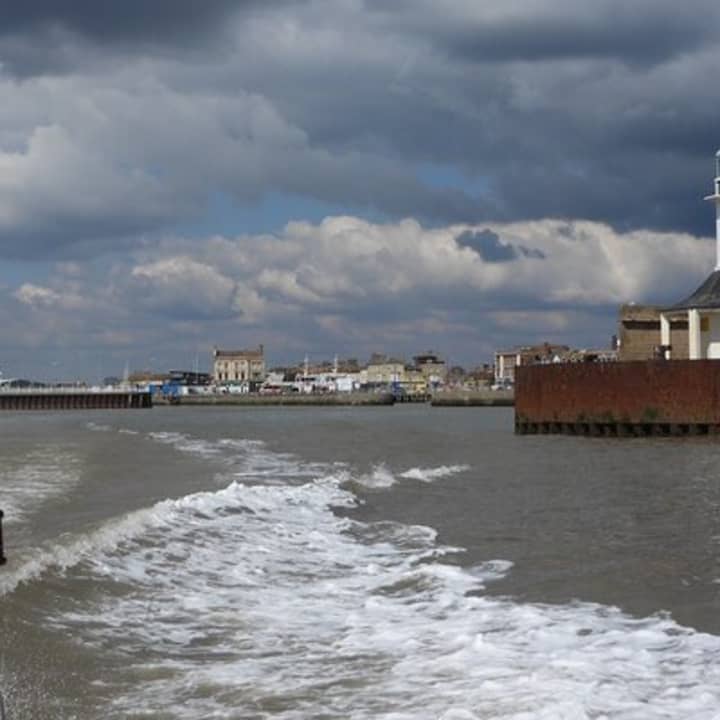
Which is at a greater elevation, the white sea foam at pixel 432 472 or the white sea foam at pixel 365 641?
the white sea foam at pixel 432 472

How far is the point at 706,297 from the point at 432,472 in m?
23.9

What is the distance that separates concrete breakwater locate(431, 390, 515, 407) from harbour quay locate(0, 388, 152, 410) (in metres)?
39.6

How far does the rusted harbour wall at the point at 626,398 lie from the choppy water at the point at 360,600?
17558 mm

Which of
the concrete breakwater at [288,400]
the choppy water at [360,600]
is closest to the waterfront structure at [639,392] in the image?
the choppy water at [360,600]

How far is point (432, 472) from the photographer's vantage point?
28516 mm

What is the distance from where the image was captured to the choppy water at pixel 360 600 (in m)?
7.77

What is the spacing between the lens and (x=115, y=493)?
72.4 feet

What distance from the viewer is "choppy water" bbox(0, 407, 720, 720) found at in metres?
7.77

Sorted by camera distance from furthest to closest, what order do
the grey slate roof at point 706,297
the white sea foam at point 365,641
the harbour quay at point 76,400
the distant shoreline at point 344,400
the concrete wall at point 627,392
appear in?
1. the harbour quay at point 76,400
2. the distant shoreline at point 344,400
3. the grey slate roof at point 706,297
4. the concrete wall at point 627,392
5. the white sea foam at point 365,641

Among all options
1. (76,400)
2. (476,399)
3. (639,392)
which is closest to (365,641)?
(639,392)

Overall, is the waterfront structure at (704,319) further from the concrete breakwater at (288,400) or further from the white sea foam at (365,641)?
the concrete breakwater at (288,400)

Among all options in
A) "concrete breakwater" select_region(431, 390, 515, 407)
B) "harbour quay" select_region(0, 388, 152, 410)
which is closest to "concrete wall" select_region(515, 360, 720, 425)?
"concrete breakwater" select_region(431, 390, 515, 407)

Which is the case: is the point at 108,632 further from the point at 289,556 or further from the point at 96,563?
the point at 289,556

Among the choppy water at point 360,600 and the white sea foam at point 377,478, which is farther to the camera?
the white sea foam at point 377,478
